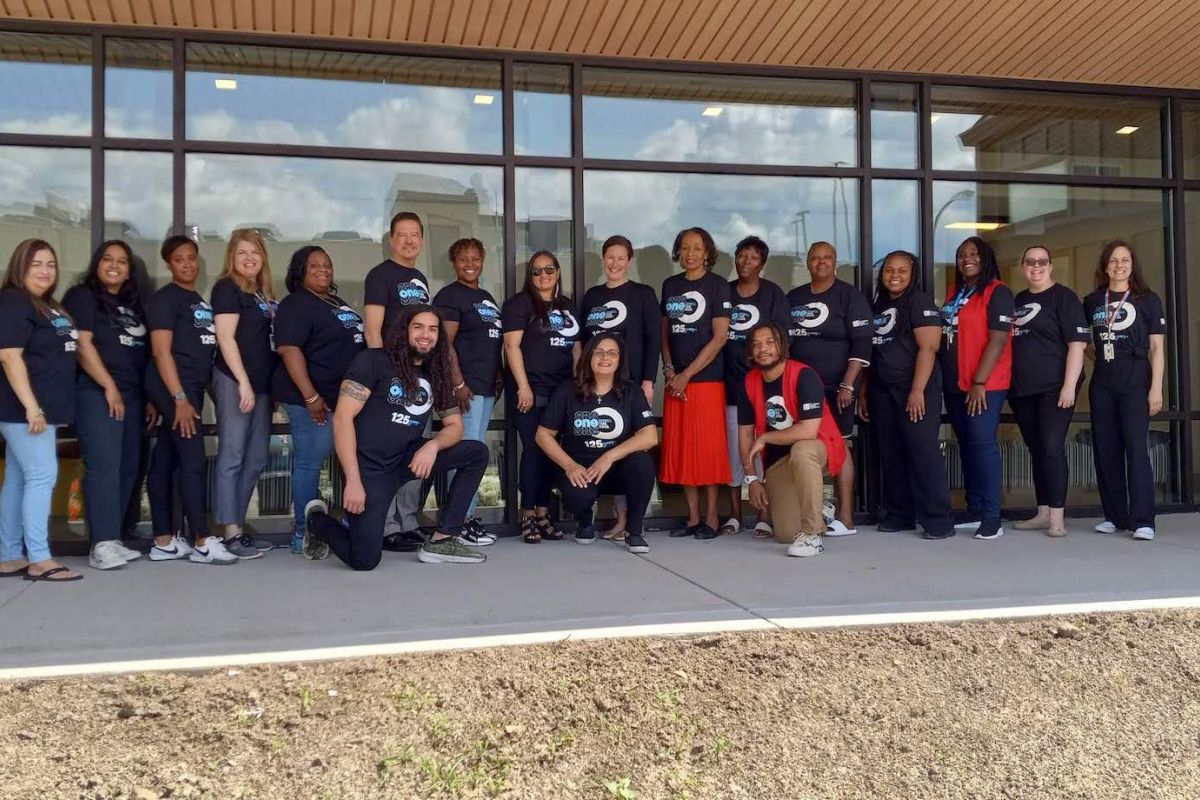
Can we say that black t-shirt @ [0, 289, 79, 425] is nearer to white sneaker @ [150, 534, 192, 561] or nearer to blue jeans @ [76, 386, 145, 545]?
blue jeans @ [76, 386, 145, 545]

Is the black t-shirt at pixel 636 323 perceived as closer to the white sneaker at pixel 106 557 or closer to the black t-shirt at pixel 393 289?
Answer: the black t-shirt at pixel 393 289

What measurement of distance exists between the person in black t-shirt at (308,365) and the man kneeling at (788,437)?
2.16 meters

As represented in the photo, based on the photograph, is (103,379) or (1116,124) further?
(1116,124)

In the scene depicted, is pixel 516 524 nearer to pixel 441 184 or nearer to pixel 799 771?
pixel 441 184

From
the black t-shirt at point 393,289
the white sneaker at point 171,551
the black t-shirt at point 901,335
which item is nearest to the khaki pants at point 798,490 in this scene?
the black t-shirt at point 901,335

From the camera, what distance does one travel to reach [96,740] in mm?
2570

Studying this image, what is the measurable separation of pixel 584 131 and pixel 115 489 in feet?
10.9

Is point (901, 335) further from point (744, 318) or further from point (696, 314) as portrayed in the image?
point (696, 314)

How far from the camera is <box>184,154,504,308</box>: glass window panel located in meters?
5.55

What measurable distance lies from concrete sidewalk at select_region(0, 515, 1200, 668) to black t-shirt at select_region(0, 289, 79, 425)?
78 cm

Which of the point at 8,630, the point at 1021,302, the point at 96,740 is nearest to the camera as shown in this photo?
the point at 96,740

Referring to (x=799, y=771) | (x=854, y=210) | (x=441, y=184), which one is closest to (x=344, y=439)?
(x=441, y=184)

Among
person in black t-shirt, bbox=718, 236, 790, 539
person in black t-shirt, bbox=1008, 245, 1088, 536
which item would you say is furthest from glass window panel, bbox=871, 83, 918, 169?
person in black t-shirt, bbox=718, 236, 790, 539

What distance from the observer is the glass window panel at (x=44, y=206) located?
209 inches
